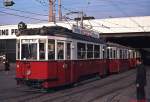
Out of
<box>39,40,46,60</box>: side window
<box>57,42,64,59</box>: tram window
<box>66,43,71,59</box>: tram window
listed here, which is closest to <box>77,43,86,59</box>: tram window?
<box>66,43,71,59</box>: tram window

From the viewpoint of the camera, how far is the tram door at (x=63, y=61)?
1917 centimetres

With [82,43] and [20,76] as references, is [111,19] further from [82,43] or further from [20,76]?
[20,76]

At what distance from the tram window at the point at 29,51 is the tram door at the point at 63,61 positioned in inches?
50.4

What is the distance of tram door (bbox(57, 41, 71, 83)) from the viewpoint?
1917cm

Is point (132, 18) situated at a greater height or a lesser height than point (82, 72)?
greater

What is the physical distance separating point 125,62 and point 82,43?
19.3 metres

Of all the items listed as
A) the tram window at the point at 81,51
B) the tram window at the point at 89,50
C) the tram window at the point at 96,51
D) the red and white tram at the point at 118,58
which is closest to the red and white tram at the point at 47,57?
the tram window at the point at 81,51

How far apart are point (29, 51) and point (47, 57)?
0.99 meters

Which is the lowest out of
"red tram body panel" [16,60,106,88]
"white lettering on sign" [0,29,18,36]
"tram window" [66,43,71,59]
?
"red tram body panel" [16,60,106,88]

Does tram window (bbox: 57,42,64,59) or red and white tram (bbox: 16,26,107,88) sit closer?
red and white tram (bbox: 16,26,107,88)

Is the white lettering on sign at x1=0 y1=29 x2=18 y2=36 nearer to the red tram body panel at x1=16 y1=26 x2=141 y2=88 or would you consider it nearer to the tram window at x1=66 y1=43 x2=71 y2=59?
the red tram body panel at x1=16 y1=26 x2=141 y2=88

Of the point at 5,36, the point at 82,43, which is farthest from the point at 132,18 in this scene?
the point at 82,43

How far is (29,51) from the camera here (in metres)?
18.8

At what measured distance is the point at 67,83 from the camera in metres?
20.0
